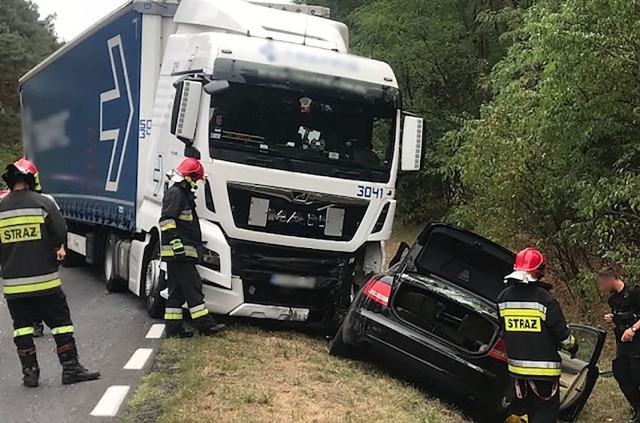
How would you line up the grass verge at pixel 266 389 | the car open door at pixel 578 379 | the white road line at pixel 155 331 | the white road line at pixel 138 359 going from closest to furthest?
1. the grass verge at pixel 266 389
2. the white road line at pixel 138 359
3. the car open door at pixel 578 379
4. the white road line at pixel 155 331

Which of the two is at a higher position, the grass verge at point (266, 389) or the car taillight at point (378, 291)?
the car taillight at point (378, 291)

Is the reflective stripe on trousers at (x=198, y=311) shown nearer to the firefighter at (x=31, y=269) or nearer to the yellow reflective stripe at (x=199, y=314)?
the yellow reflective stripe at (x=199, y=314)

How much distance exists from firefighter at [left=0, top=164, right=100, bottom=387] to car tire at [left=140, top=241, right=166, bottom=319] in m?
2.32

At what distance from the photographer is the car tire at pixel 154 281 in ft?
28.8

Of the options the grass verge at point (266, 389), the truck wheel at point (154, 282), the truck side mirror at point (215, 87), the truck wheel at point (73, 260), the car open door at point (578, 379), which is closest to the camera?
the grass verge at point (266, 389)

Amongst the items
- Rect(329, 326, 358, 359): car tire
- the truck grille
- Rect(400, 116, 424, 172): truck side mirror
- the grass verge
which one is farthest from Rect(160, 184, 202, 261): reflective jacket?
Rect(400, 116, 424, 172): truck side mirror

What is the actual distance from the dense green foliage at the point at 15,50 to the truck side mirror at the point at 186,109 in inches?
1703

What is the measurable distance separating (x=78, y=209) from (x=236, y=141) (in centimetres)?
584

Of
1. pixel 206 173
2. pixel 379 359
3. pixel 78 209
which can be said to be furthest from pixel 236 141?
pixel 78 209

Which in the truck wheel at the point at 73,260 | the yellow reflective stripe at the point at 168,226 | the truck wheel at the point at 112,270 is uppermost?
the yellow reflective stripe at the point at 168,226

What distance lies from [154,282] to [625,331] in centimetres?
509

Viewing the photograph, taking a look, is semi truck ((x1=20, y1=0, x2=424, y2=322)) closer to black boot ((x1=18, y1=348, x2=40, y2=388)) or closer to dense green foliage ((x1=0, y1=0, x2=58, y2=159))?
black boot ((x1=18, y1=348, x2=40, y2=388))

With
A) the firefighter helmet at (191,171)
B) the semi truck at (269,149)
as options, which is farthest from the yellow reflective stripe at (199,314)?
the firefighter helmet at (191,171)

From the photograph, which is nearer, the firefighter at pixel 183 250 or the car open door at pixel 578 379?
the car open door at pixel 578 379
